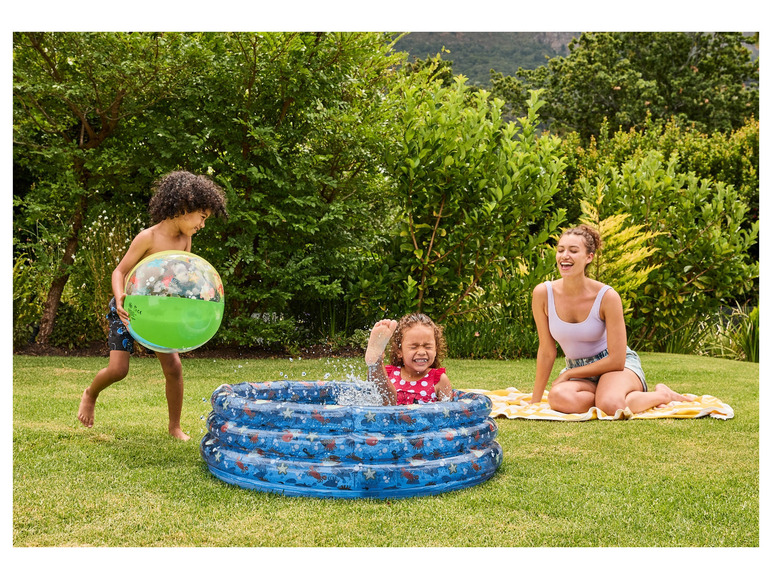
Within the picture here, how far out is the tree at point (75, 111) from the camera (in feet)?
28.5

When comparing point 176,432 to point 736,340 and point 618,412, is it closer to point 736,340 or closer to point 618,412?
point 618,412

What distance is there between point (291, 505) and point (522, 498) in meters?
1.08

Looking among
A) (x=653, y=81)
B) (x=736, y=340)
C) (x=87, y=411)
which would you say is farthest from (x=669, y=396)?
(x=653, y=81)

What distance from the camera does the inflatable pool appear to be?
323 cm

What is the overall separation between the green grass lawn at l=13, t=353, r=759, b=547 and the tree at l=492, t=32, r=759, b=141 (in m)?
22.3

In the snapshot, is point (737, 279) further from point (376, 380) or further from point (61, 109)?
point (61, 109)

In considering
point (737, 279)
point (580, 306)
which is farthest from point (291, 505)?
point (737, 279)

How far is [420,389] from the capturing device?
4.18 meters

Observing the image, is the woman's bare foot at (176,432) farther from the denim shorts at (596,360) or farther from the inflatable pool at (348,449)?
the denim shorts at (596,360)

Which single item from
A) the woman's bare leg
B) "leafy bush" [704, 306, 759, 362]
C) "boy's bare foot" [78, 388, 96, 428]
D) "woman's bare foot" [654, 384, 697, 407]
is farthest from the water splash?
"leafy bush" [704, 306, 759, 362]

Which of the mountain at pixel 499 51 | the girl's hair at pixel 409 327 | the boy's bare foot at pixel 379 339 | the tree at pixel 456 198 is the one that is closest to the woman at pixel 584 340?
the girl's hair at pixel 409 327

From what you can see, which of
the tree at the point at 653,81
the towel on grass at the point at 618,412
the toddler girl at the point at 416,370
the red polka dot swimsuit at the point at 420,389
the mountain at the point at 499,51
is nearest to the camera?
the toddler girl at the point at 416,370

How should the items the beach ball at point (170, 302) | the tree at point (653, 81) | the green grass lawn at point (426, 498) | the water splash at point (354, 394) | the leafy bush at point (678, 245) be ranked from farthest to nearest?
1. the tree at point (653, 81)
2. the leafy bush at point (678, 245)
3. the water splash at point (354, 394)
4. the beach ball at point (170, 302)
5. the green grass lawn at point (426, 498)

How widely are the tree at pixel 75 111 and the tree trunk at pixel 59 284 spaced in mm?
13
